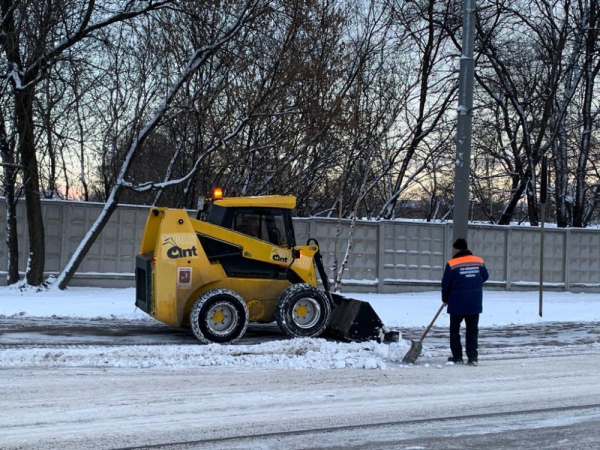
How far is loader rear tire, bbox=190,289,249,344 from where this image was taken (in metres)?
10.9

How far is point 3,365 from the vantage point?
8.99m

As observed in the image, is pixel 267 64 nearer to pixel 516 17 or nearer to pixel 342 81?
pixel 342 81

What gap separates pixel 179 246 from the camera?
10836mm

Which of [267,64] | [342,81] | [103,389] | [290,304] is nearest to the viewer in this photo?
[103,389]

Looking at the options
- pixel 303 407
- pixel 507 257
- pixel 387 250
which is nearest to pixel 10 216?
pixel 387 250

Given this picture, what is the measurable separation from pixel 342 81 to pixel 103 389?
535 inches

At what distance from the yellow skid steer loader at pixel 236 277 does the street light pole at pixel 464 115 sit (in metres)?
3.29

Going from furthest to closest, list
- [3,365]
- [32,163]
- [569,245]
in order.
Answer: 1. [569,245]
2. [32,163]
3. [3,365]

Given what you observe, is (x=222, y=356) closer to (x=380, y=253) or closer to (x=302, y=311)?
(x=302, y=311)

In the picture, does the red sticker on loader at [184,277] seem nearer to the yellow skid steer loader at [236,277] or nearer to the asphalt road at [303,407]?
the yellow skid steer loader at [236,277]

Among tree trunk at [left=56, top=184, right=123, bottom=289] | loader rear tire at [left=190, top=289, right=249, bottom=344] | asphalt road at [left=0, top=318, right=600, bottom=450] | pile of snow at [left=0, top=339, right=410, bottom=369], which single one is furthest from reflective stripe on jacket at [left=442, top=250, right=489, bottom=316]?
tree trunk at [left=56, top=184, right=123, bottom=289]

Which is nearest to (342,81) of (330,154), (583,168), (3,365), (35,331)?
(330,154)

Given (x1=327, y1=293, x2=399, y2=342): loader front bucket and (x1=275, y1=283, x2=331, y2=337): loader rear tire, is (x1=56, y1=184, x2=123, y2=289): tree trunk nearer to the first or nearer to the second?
(x1=275, y1=283, x2=331, y2=337): loader rear tire

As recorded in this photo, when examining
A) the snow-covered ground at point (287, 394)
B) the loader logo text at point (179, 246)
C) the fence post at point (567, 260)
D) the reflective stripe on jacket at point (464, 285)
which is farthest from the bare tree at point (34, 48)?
the fence post at point (567, 260)
